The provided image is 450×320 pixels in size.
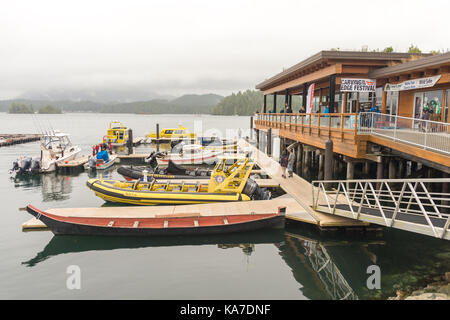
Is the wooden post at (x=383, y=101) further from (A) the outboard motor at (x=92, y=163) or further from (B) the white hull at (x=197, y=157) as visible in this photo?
(A) the outboard motor at (x=92, y=163)

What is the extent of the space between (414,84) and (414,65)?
1.56 m

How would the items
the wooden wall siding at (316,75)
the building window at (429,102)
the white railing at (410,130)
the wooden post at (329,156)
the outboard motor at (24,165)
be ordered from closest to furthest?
the white railing at (410,130) → the wooden post at (329,156) → the building window at (429,102) → the wooden wall siding at (316,75) → the outboard motor at (24,165)

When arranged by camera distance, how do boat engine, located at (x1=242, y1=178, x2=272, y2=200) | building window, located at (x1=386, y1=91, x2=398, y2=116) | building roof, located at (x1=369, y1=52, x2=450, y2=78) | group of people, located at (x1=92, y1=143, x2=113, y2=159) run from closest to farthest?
building roof, located at (x1=369, y1=52, x2=450, y2=78) < boat engine, located at (x1=242, y1=178, x2=272, y2=200) < building window, located at (x1=386, y1=91, x2=398, y2=116) < group of people, located at (x1=92, y1=143, x2=113, y2=159)

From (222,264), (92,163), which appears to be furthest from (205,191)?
(92,163)

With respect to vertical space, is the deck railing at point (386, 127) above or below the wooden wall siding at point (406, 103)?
below

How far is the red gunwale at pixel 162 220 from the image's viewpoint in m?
13.8

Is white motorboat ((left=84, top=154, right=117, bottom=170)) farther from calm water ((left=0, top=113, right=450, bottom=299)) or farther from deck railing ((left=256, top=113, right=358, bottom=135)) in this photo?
deck railing ((left=256, top=113, right=358, bottom=135))

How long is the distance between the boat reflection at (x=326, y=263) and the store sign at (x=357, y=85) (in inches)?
358

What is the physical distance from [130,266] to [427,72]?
16430 millimetres

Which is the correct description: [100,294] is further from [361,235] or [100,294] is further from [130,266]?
[361,235]

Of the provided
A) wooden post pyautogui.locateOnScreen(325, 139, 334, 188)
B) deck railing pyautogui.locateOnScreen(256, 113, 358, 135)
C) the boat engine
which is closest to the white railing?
deck railing pyautogui.locateOnScreen(256, 113, 358, 135)

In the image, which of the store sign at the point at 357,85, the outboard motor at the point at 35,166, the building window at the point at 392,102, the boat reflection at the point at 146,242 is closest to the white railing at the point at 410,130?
the store sign at the point at 357,85

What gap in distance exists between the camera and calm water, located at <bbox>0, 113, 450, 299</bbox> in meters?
10.1

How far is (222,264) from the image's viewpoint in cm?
1187
